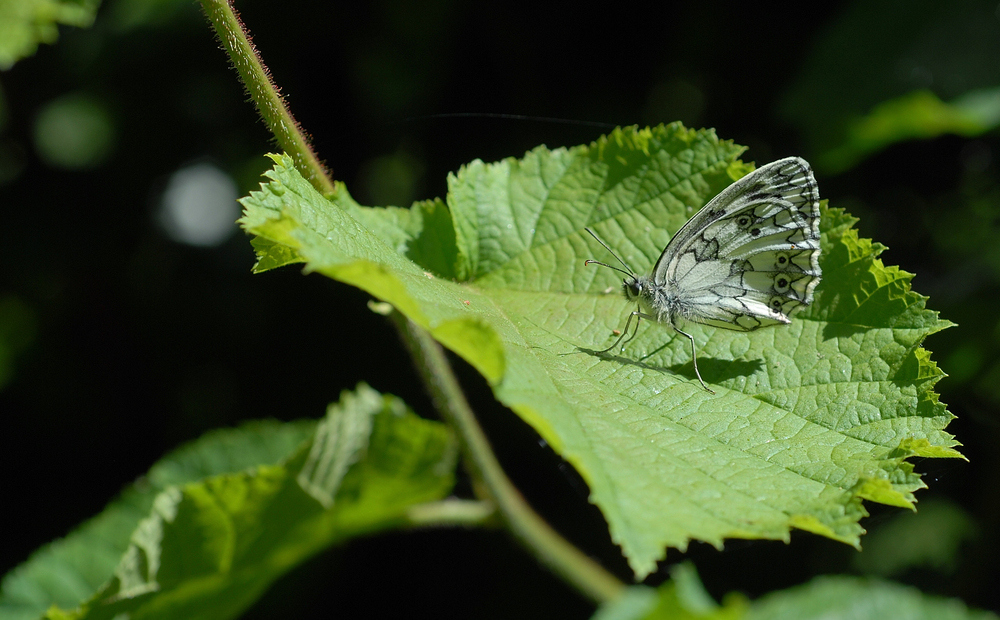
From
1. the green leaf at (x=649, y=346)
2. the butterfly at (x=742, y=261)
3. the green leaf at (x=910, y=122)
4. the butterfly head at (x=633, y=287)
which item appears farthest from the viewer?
the green leaf at (x=910, y=122)

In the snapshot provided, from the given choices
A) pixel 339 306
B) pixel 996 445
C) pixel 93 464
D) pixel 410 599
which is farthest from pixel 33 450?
pixel 996 445

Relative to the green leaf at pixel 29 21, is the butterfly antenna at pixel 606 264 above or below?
below

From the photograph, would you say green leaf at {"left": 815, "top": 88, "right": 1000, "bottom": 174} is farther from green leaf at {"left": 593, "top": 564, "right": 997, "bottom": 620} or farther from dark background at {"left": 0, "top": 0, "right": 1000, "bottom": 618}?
green leaf at {"left": 593, "top": 564, "right": 997, "bottom": 620}

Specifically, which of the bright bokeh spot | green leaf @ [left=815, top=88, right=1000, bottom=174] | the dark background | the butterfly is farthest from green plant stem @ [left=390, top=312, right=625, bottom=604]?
the bright bokeh spot

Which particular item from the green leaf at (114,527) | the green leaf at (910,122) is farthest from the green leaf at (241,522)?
the green leaf at (910,122)

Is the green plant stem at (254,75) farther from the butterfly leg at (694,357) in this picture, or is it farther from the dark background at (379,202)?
the dark background at (379,202)

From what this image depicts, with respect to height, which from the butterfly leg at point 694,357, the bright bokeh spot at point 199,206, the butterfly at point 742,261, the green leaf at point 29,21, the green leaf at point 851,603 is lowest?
the green leaf at point 851,603
